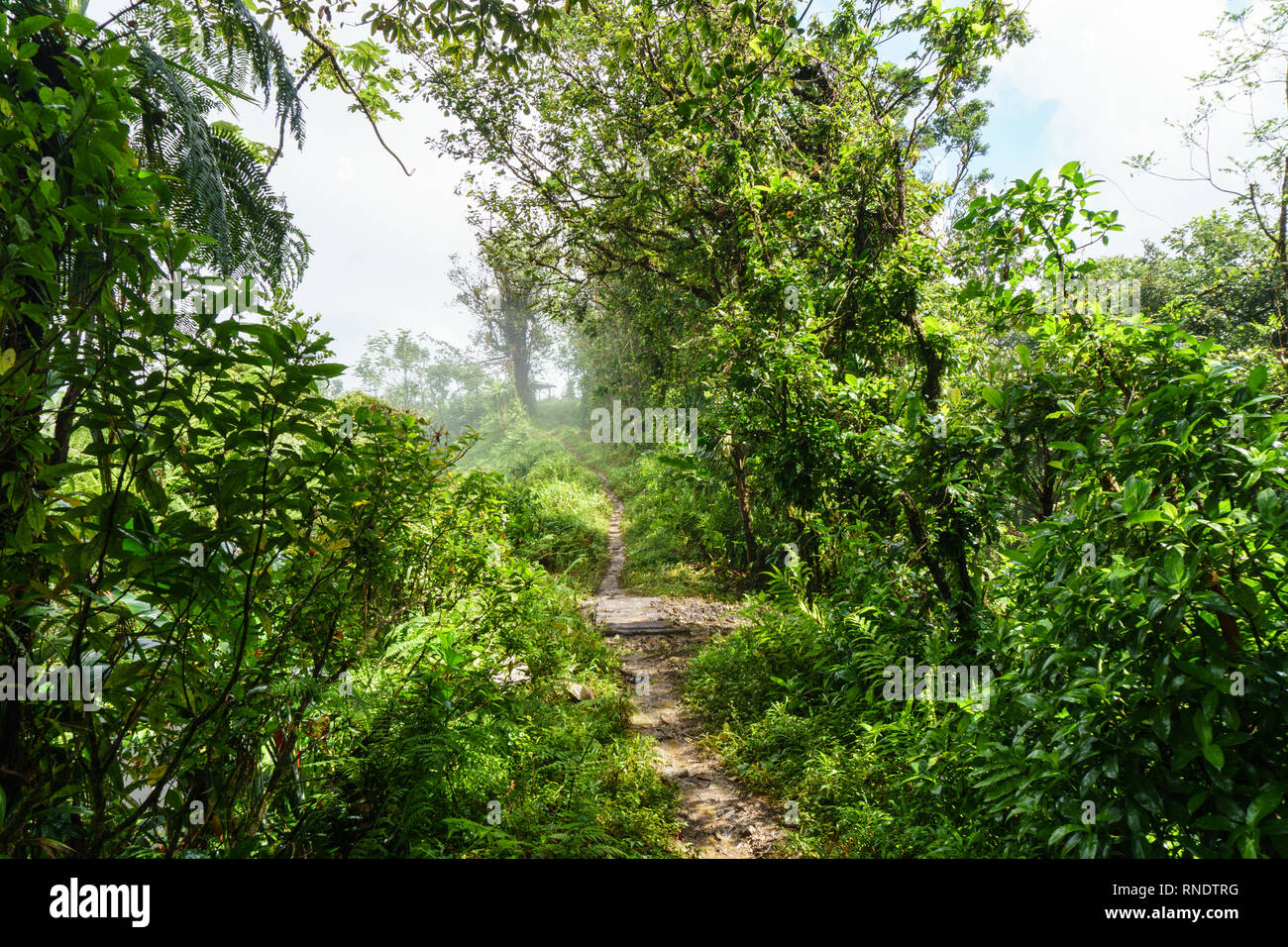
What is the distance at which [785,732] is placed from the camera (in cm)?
462

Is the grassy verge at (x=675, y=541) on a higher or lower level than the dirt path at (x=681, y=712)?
higher

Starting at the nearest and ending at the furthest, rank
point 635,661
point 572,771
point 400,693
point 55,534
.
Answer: point 55,534, point 400,693, point 572,771, point 635,661

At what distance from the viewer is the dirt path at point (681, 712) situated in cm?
368

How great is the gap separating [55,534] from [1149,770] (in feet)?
11.1

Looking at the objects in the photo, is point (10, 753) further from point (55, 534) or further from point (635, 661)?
point (635, 661)

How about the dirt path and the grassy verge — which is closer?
the dirt path

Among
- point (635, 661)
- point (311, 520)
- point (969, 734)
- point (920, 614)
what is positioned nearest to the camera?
point (311, 520)

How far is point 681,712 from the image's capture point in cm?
555

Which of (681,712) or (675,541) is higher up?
(675,541)

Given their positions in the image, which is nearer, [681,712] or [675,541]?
[681,712]

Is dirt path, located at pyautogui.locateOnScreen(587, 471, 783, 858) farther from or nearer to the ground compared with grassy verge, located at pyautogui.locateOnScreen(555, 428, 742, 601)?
nearer to the ground


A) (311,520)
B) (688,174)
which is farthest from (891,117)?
(311,520)

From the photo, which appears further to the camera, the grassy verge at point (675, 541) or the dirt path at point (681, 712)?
the grassy verge at point (675, 541)

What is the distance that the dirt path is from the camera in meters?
3.68
